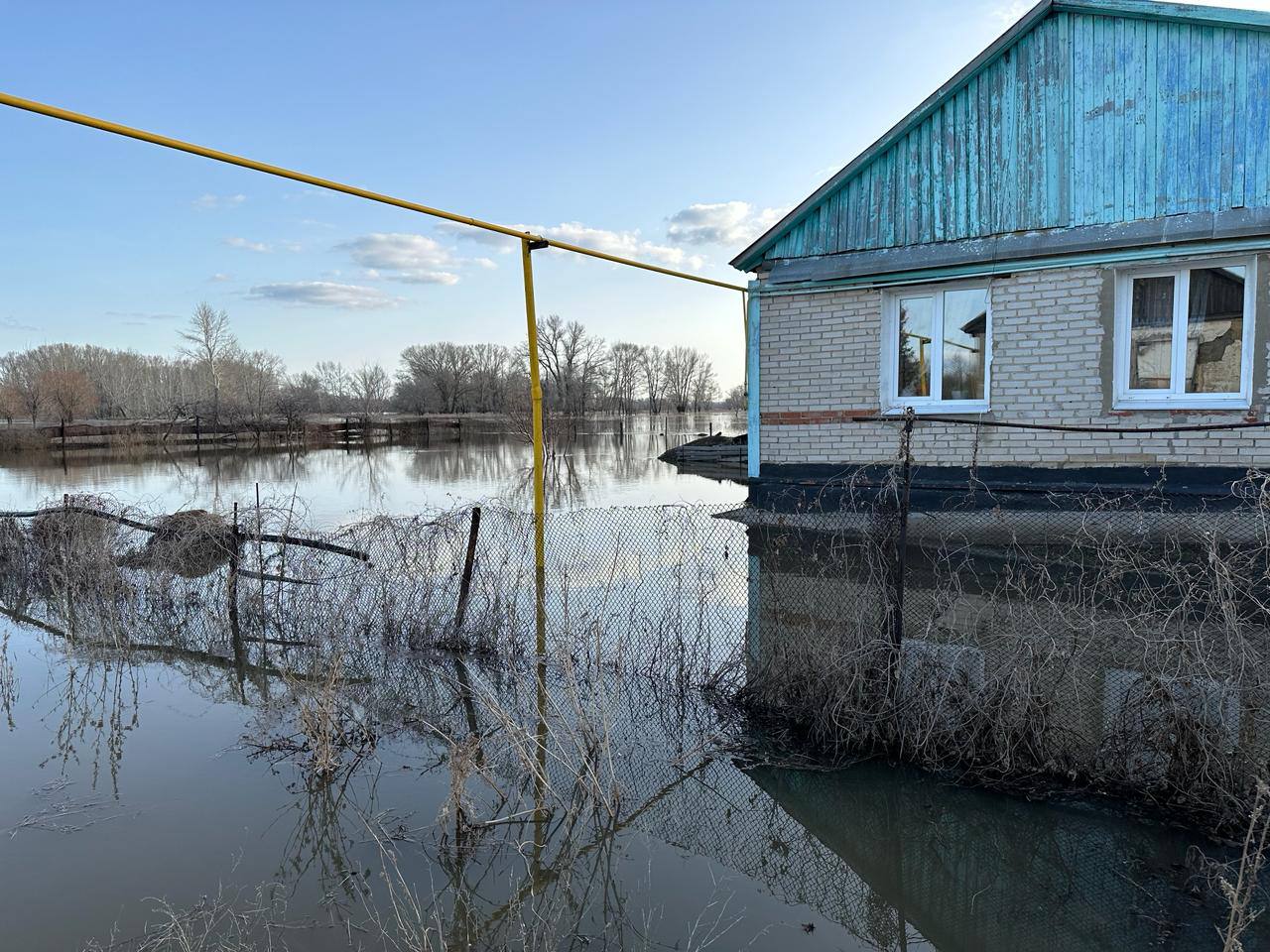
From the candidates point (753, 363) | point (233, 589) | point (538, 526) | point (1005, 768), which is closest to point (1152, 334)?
point (753, 363)

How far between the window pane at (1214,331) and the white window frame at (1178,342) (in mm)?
60

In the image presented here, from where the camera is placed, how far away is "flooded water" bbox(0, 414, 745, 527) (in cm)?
1941

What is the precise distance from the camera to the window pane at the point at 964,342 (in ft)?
35.6

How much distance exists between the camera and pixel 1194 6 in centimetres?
921

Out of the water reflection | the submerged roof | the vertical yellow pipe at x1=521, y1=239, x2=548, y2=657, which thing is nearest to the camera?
the water reflection

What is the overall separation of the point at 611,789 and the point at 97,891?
8.20 ft

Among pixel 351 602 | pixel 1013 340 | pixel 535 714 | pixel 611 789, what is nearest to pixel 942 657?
pixel 611 789

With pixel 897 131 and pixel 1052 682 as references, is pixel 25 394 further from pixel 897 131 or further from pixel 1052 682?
pixel 1052 682

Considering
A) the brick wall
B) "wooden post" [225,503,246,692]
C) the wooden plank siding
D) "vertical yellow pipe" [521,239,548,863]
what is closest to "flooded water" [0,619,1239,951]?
"vertical yellow pipe" [521,239,548,863]

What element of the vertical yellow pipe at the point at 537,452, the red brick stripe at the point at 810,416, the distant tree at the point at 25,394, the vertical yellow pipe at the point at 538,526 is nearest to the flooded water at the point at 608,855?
the vertical yellow pipe at the point at 538,526

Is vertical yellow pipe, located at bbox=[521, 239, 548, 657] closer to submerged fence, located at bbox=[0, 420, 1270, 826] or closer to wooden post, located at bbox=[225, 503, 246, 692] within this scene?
submerged fence, located at bbox=[0, 420, 1270, 826]

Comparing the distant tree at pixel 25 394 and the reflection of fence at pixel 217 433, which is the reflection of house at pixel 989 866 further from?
the distant tree at pixel 25 394

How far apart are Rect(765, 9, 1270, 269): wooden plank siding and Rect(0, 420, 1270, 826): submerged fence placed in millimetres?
3391

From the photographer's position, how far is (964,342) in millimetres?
11008
